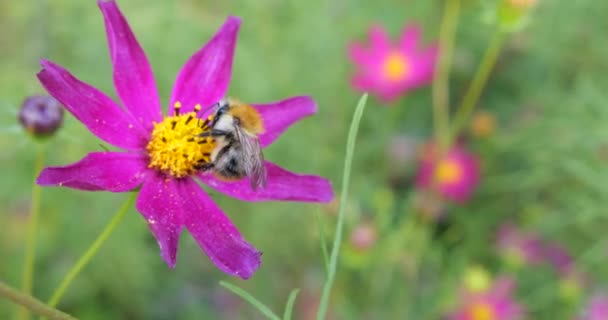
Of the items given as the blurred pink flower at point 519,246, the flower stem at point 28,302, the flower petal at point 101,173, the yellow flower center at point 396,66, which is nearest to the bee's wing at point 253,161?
the flower petal at point 101,173

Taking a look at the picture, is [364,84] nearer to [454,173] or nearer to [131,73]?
[454,173]

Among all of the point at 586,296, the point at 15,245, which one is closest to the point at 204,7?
the point at 15,245

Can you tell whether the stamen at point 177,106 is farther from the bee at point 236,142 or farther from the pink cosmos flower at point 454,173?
the pink cosmos flower at point 454,173

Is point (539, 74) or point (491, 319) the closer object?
point (491, 319)

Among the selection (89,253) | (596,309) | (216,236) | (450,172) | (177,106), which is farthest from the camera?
(450,172)

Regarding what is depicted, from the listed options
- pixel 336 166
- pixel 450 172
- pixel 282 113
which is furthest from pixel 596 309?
pixel 282 113

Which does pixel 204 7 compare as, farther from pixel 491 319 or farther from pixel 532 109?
pixel 491 319
